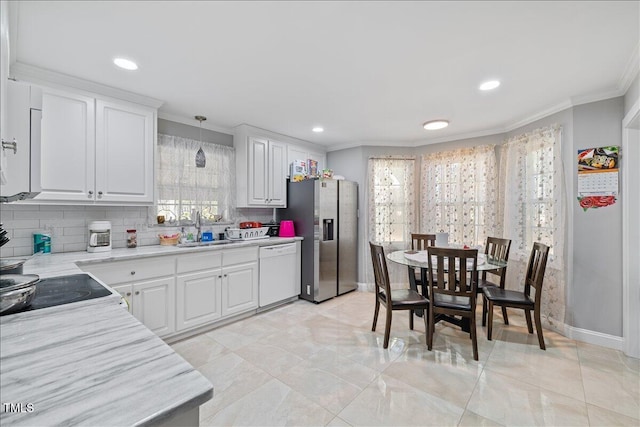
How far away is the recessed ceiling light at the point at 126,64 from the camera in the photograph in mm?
2139

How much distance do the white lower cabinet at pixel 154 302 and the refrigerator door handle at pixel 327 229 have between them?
2.00m

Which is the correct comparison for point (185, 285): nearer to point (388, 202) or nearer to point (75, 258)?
point (75, 258)

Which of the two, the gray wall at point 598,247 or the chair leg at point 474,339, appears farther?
the gray wall at point 598,247

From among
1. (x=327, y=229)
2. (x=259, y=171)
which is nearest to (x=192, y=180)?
(x=259, y=171)

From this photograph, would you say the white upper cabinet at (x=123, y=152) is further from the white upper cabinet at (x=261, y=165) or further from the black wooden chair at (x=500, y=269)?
the black wooden chair at (x=500, y=269)

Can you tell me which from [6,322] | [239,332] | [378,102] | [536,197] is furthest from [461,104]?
[6,322]

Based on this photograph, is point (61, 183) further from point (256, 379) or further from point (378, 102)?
point (378, 102)

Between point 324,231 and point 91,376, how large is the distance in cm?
348

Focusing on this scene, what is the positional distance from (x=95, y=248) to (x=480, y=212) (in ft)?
14.7

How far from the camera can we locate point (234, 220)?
390 cm

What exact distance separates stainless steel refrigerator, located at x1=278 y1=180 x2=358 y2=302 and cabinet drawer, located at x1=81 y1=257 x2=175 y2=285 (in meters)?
1.80

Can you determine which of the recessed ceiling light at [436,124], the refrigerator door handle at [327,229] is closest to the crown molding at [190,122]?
the refrigerator door handle at [327,229]

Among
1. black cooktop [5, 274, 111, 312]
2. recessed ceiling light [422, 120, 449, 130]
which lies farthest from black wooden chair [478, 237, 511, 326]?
black cooktop [5, 274, 111, 312]

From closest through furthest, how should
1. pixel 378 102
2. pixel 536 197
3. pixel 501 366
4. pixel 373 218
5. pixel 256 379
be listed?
pixel 256 379 → pixel 501 366 → pixel 378 102 → pixel 536 197 → pixel 373 218
